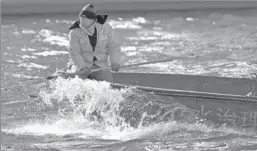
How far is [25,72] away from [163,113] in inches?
235

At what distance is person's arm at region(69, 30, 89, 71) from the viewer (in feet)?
29.7

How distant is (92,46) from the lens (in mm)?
9180

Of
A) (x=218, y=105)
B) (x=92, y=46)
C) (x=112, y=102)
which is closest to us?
(x=218, y=105)

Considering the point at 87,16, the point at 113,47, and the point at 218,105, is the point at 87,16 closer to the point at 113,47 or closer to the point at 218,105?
the point at 113,47

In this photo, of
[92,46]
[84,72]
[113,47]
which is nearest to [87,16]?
[92,46]

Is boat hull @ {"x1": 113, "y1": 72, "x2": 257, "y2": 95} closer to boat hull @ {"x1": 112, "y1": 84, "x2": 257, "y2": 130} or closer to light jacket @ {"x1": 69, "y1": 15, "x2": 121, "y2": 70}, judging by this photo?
boat hull @ {"x1": 112, "y1": 84, "x2": 257, "y2": 130}

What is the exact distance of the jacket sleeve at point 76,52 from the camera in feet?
29.7

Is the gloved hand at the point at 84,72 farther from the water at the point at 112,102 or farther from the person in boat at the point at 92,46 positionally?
the water at the point at 112,102

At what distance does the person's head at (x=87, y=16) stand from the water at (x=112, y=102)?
783 mm

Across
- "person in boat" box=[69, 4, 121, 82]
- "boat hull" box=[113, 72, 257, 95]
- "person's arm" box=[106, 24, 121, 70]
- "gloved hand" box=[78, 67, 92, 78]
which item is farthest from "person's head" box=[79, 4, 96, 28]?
"boat hull" box=[113, 72, 257, 95]

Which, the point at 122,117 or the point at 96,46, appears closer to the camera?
the point at 122,117

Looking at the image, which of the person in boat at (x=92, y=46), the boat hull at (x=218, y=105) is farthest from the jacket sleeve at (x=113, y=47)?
the boat hull at (x=218, y=105)

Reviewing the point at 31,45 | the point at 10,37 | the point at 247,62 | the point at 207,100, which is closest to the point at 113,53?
the point at 207,100

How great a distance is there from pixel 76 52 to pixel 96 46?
0.30 metres
